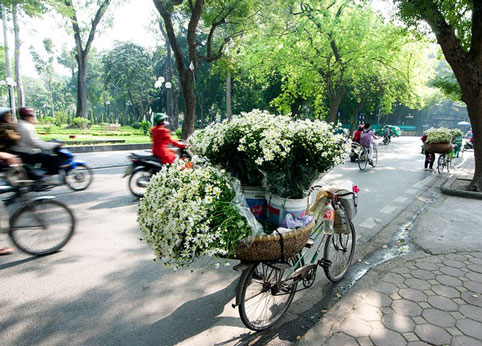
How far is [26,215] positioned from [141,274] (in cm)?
158

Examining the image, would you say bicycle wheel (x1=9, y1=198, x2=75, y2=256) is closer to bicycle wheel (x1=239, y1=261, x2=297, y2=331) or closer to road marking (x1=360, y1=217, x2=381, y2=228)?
bicycle wheel (x1=239, y1=261, x2=297, y2=331)

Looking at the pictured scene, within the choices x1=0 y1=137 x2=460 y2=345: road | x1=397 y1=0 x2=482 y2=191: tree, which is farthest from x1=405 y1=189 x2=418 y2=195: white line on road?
x1=0 y1=137 x2=460 y2=345: road

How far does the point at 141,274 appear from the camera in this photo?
140 inches

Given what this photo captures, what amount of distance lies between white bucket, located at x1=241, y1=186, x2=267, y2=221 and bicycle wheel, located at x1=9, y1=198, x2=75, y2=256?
8.85ft

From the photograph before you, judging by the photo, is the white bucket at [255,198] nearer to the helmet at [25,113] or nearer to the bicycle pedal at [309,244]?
the bicycle pedal at [309,244]

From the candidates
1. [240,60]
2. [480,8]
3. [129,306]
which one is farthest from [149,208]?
[240,60]

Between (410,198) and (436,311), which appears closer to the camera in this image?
(436,311)

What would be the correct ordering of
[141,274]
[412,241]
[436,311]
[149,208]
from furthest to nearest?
[412,241] → [141,274] → [436,311] → [149,208]

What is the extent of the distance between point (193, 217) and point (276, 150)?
2.40 ft

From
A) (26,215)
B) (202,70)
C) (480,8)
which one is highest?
(202,70)

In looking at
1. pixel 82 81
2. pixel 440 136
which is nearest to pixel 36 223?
pixel 440 136

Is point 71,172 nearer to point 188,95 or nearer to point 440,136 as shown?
point 188,95

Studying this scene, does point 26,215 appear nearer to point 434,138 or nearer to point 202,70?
point 434,138

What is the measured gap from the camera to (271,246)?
7.43ft
